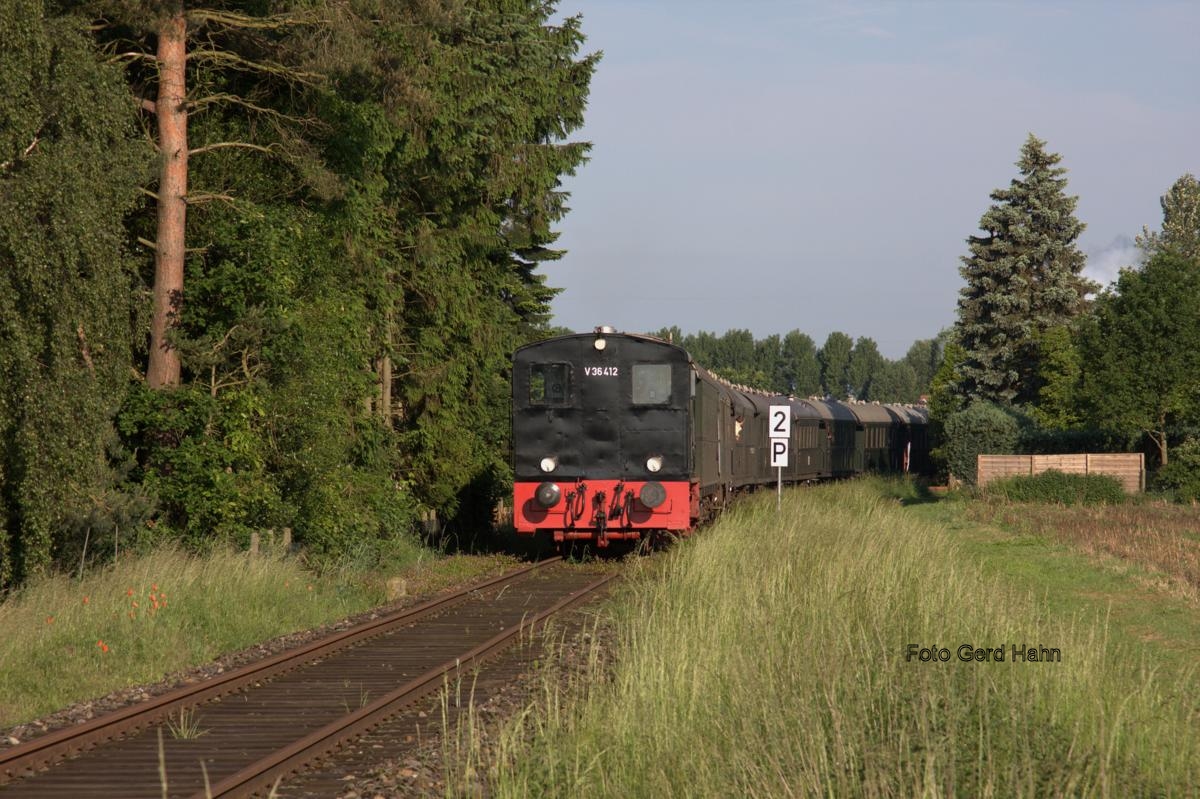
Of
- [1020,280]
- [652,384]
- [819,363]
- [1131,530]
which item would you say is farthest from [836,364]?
[652,384]

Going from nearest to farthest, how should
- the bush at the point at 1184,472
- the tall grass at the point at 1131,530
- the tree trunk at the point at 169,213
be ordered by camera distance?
the tree trunk at the point at 169,213 < the tall grass at the point at 1131,530 < the bush at the point at 1184,472

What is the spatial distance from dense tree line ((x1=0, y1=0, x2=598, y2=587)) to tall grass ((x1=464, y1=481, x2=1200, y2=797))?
7340 millimetres

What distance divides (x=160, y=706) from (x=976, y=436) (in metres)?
41.2

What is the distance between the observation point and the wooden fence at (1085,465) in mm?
41250

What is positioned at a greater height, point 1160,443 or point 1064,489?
point 1160,443

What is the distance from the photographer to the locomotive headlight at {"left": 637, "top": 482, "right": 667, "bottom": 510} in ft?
67.7

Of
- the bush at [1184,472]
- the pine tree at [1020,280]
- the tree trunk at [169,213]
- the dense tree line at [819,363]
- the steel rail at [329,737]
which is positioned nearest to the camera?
the steel rail at [329,737]

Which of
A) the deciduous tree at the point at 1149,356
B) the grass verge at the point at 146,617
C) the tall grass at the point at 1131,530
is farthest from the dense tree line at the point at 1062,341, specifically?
the grass verge at the point at 146,617

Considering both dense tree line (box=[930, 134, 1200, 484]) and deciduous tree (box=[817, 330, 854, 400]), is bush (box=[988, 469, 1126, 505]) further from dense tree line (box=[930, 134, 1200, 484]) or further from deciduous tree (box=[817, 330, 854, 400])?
deciduous tree (box=[817, 330, 854, 400])

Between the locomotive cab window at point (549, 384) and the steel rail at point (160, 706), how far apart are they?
6373 mm

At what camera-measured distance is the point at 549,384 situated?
2155cm

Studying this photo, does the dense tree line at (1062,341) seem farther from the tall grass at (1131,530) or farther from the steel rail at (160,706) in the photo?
the steel rail at (160,706)

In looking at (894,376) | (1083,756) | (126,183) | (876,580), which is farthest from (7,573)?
(894,376)

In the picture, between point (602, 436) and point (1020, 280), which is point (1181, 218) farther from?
point (602, 436)
